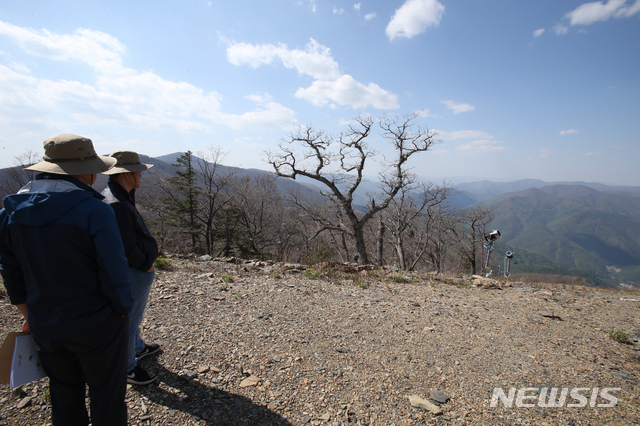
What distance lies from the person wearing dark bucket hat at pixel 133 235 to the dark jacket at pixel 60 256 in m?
0.48

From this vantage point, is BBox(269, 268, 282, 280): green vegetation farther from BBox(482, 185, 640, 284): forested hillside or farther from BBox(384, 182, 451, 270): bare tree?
BBox(482, 185, 640, 284): forested hillside

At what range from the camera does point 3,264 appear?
5.35 feet

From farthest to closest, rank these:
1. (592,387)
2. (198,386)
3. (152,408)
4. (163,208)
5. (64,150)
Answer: (163,208)
(592,387)
(198,386)
(152,408)
(64,150)

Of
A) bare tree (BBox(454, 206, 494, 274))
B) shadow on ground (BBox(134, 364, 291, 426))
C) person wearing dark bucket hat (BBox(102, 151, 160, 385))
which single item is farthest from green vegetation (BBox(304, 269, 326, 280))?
bare tree (BBox(454, 206, 494, 274))

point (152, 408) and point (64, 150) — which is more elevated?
point (64, 150)

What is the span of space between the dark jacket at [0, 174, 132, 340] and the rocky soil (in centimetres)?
125

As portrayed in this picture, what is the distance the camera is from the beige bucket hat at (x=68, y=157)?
169cm

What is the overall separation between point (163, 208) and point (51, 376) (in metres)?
21.4

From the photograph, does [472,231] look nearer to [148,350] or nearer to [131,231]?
[148,350]

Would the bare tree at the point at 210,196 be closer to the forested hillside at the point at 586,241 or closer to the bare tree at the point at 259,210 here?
the bare tree at the point at 259,210

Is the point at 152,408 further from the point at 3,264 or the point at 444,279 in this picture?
the point at 444,279

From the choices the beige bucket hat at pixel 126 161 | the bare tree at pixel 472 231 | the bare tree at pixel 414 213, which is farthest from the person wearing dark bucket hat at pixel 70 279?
the bare tree at pixel 472 231

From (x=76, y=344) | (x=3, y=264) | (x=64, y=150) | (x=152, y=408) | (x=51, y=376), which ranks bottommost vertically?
(x=152, y=408)

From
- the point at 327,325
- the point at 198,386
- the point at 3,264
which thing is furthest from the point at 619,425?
the point at 3,264
